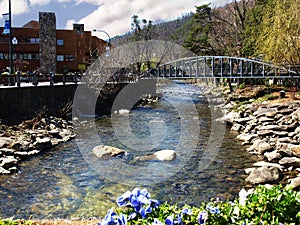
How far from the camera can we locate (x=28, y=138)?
593 inches

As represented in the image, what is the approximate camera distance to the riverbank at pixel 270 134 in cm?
1031

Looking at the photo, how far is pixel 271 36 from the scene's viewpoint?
19.1m

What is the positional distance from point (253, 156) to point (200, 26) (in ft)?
99.3

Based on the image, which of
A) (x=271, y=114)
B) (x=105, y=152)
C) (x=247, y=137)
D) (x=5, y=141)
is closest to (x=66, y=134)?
(x=5, y=141)

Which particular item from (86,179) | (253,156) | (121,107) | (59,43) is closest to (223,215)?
(86,179)

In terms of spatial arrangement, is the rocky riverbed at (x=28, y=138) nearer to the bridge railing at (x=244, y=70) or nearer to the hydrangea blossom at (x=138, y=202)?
the hydrangea blossom at (x=138, y=202)

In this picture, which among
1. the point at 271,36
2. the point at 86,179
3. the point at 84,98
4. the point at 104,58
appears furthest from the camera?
the point at 104,58

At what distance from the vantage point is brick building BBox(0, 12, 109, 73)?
145 feet

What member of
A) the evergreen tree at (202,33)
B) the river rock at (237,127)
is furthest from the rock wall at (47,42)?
the river rock at (237,127)

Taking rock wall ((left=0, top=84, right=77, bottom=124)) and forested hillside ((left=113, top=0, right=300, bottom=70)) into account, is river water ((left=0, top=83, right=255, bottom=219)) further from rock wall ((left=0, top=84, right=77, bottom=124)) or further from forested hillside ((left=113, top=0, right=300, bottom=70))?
forested hillside ((left=113, top=0, right=300, bottom=70))

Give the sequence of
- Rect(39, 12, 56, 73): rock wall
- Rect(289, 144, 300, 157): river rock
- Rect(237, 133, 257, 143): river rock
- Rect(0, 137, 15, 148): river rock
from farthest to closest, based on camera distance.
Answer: Rect(39, 12, 56, 73): rock wall < Rect(237, 133, 257, 143): river rock < Rect(0, 137, 15, 148): river rock < Rect(289, 144, 300, 157): river rock

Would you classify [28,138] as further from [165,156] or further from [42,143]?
[165,156]

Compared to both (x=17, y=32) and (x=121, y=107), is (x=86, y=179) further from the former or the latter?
(x=17, y=32)

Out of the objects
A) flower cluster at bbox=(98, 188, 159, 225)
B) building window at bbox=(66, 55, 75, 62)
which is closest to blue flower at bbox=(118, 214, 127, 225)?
Answer: flower cluster at bbox=(98, 188, 159, 225)
